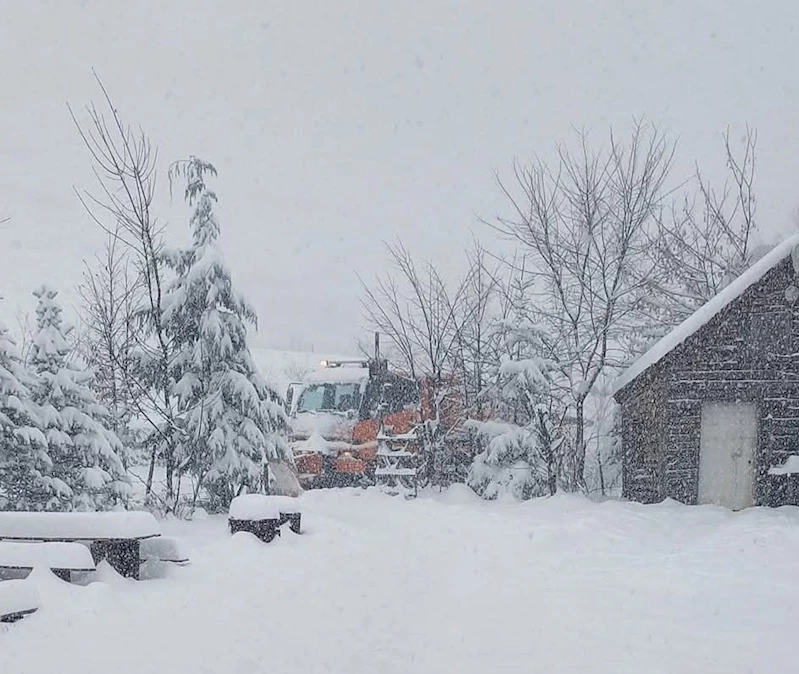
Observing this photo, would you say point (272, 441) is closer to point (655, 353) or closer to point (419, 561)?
point (419, 561)

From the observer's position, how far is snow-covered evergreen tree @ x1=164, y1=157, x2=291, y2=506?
606 inches

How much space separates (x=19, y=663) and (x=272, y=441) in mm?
11760

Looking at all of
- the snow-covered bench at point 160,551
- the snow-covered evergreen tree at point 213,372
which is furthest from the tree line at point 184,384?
the snow-covered bench at point 160,551

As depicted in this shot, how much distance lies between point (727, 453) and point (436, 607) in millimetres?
11354

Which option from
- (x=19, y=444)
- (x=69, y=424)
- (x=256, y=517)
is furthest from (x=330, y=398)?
(x=256, y=517)

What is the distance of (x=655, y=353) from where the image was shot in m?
17.2

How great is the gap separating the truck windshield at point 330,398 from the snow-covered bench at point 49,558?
1421cm

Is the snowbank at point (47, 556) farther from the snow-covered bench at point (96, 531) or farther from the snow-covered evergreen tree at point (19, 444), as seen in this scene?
the snow-covered evergreen tree at point (19, 444)

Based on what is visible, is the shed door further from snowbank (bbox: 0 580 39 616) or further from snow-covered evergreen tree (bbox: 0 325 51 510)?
snowbank (bbox: 0 580 39 616)

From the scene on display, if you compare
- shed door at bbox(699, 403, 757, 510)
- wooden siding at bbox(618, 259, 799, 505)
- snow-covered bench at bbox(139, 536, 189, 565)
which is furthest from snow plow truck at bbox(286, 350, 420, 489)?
snow-covered bench at bbox(139, 536, 189, 565)

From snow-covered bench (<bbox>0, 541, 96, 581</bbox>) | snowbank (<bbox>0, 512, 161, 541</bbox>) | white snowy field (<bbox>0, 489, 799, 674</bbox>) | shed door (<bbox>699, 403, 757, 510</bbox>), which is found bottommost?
white snowy field (<bbox>0, 489, 799, 674</bbox>)

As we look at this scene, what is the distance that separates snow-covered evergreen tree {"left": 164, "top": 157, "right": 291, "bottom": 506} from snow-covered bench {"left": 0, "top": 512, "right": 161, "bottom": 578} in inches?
332

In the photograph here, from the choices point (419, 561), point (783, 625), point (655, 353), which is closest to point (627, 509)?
point (655, 353)

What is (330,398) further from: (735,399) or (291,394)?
(735,399)
